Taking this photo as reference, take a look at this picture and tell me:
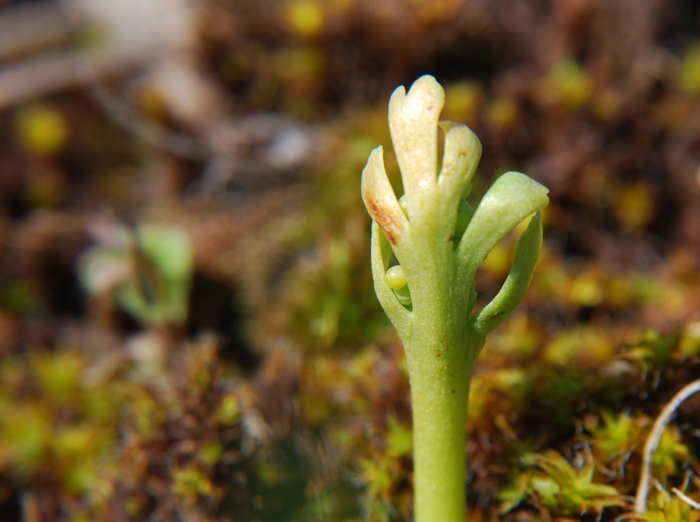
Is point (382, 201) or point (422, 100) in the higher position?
point (422, 100)

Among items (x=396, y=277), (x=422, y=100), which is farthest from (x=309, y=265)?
(x=422, y=100)

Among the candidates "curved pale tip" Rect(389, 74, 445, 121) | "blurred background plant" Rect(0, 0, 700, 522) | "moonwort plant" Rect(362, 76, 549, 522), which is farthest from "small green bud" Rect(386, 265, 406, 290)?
"blurred background plant" Rect(0, 0, 700, 522)

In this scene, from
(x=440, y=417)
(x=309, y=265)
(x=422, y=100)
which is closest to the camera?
(x=422, y=100)

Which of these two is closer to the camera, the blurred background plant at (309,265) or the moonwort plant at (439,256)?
Answer: the moonwort plant at (439,256)

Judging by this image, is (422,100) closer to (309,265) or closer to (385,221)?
(385,221)

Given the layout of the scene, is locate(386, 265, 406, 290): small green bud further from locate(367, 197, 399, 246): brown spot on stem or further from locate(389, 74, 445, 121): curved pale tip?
locate(389, 74, 445, 121): curved pale tip

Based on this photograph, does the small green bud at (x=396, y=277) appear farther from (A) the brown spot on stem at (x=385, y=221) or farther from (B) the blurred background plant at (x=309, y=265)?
(B) the blurred background plant at (x=309, y=265)

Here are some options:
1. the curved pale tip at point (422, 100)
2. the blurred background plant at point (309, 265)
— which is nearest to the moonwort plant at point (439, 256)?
the curved pale tip at point (422, 100)
